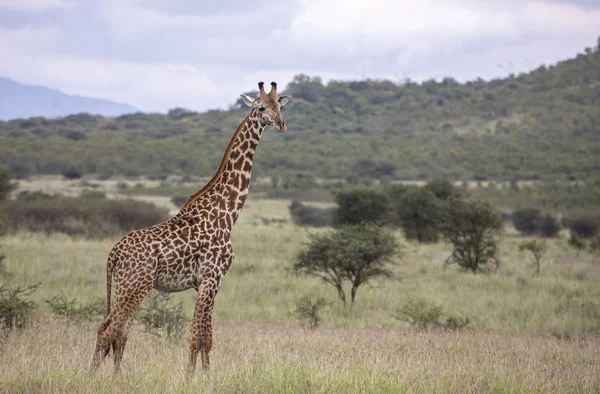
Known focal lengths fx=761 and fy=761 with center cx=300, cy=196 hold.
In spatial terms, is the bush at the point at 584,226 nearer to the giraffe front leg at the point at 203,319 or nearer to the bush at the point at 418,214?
the bush at the point at 418,214

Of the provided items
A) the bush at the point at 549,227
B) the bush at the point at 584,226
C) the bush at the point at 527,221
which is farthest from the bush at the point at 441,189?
the bush at the point at 584,226

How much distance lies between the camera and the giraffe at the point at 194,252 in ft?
23.1

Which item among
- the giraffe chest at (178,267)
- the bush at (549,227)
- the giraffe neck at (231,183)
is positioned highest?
the giraffe neck at (231,183)

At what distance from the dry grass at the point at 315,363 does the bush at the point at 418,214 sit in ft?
63.6

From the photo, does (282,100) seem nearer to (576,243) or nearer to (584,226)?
(576,243)

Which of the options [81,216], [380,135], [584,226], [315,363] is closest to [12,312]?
[315,363]

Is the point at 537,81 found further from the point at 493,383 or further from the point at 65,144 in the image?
the point at 493,383

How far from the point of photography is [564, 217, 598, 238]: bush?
37125mm

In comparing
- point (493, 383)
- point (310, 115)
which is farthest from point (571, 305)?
point (310, 115)

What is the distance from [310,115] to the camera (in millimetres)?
98000

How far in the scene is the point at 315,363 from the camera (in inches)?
299

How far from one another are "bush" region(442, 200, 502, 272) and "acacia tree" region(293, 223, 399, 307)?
215 inches

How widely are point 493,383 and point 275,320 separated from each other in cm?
735

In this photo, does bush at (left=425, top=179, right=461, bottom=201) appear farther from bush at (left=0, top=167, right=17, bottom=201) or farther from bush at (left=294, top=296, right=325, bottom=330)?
bush at (left=294, top=296, right=325, bottom=330)
